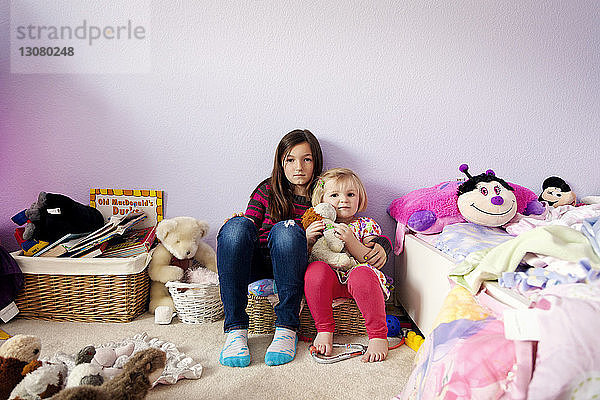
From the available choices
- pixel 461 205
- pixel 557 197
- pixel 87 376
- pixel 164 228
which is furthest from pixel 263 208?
pixel 557 197

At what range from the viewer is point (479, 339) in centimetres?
86

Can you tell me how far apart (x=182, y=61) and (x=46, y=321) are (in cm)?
121

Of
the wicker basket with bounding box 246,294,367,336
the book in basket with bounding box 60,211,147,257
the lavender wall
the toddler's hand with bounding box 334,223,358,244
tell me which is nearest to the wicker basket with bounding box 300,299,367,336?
the wicker basket with bounding box 246,294,367,336

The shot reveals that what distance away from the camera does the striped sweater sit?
74.0 inches

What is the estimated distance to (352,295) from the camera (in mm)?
1595

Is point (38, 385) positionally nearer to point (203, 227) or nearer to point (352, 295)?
point (352, 295)

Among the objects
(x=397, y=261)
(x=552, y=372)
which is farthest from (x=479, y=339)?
(x=397, y=261)

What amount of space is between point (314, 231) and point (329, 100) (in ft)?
2.24

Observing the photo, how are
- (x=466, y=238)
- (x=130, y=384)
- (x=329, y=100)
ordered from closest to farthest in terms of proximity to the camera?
(x=130, y=384) → (x=466, y=238) → (x=329, y=100)

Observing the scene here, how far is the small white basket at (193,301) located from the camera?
71.1 inches

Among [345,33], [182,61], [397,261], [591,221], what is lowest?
[397,261]

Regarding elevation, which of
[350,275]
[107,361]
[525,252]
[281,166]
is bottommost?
[107,361]

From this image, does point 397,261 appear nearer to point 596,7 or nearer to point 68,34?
point 596,7

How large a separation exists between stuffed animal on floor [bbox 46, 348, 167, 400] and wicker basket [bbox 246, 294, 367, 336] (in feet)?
2.34
